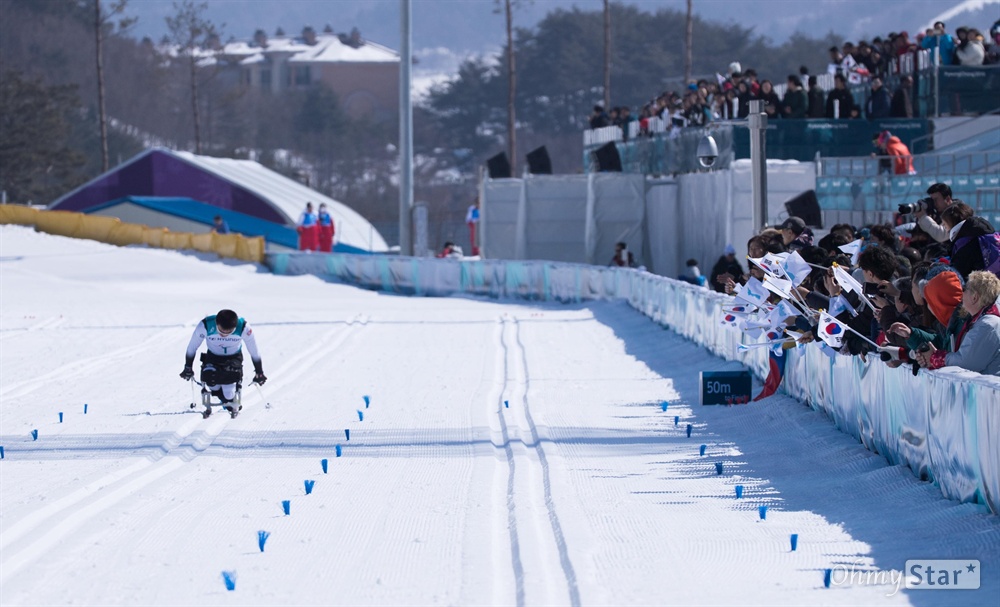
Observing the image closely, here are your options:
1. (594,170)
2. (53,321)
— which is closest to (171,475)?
(53,321)

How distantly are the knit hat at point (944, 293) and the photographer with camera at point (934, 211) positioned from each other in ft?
7.98

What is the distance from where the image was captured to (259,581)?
771 cm

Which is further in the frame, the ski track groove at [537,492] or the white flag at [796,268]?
the white flag at [796,268]

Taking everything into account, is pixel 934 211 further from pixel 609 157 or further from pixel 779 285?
pixel 609 157

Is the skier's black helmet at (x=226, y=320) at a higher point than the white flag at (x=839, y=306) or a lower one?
lower

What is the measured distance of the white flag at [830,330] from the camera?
11086mm

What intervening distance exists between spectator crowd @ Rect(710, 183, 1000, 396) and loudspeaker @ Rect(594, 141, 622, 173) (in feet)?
69.3

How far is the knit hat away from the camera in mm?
9531

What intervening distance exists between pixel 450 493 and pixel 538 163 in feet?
93.6

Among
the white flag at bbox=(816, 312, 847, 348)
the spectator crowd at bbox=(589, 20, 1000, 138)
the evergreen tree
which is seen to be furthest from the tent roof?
the white flag at bbox=(816, 312, 847, 348)

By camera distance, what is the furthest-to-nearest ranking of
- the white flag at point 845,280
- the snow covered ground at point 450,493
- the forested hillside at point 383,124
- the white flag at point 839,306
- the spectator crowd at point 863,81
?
the forested hillside at point 383,124 < the spectator crowd at point 863,81 < the white flag at point 839,306 < the white flag at point 845,280 < the snow covered ground at point 450,493

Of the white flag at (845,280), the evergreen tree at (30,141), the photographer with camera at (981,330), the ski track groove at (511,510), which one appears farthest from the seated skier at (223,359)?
the evergreen tree at (30,141)

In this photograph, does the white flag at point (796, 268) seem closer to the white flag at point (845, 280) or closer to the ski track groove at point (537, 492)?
the white flag at point (845, 280)

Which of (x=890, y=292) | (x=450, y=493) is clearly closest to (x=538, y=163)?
(x=890, y=292)
